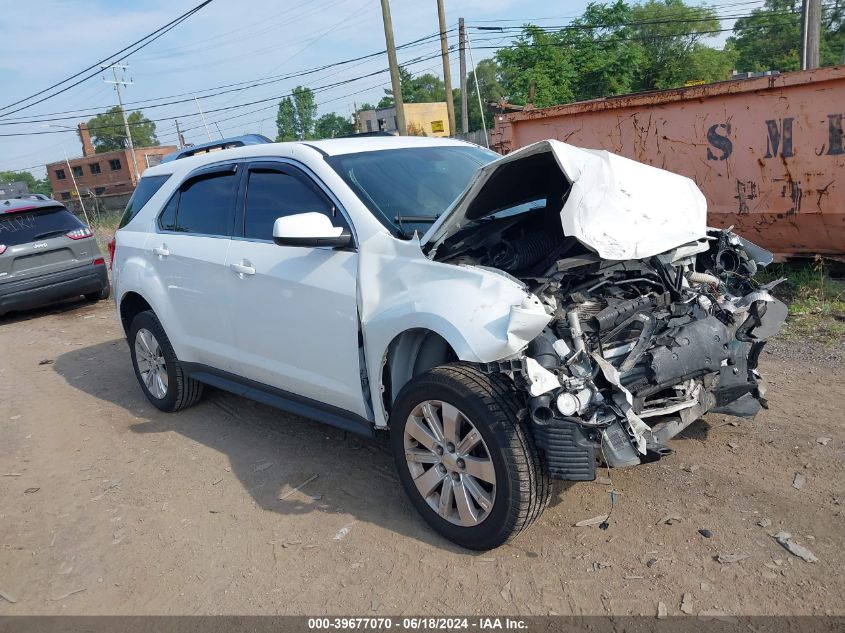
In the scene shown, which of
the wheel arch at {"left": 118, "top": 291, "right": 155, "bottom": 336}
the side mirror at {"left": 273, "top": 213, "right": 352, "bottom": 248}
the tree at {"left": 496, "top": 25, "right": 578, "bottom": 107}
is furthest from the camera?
the tree at {"left": 496, "top": 25, "right": 578, "bottom": 107}

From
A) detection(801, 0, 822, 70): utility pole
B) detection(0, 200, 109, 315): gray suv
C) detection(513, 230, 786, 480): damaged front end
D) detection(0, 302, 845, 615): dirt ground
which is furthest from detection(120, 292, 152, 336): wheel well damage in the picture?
detection(801, 0, 822, 70): utility pole

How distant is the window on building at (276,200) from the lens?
13.1 ft

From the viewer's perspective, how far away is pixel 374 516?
12.2 ft

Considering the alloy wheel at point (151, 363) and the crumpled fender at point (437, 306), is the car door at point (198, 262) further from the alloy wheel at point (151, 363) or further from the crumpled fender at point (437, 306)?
the crumpled fender at point (437, 306)

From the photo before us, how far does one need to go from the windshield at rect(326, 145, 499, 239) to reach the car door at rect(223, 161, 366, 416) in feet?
0.67

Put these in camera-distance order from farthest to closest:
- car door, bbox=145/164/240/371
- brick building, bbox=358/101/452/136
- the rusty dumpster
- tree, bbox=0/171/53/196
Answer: tree, bbox=0/171/53/196, brick building, bbox=358/101/452/136, the rusty dumpster, car door, bbox=145/164/240/371

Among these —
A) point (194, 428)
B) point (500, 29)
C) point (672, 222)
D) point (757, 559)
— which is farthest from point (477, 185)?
point (500, 29)

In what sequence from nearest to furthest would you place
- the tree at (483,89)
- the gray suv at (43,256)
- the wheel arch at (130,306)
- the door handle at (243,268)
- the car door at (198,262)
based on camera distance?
1. the door handle at (243,268)
2. the car door at (198,262)
3. the wheel arch at (130,306)
4. the gray suv at (43,256)
5. the tree at (483,89)

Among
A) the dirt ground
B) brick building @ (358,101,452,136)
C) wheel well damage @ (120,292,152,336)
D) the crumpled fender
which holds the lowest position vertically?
the dirt ground

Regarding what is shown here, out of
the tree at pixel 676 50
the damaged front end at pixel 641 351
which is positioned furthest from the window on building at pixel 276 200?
the tree at pixel 676 50

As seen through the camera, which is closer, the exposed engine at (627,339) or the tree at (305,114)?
the exposed engine at (627,339)

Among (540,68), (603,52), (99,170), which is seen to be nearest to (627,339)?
(540,68)

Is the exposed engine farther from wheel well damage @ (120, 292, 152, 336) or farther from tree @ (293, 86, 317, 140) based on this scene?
tree @ (293, 86, 317, 140)

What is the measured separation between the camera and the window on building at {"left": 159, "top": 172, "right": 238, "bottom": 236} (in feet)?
15.3
